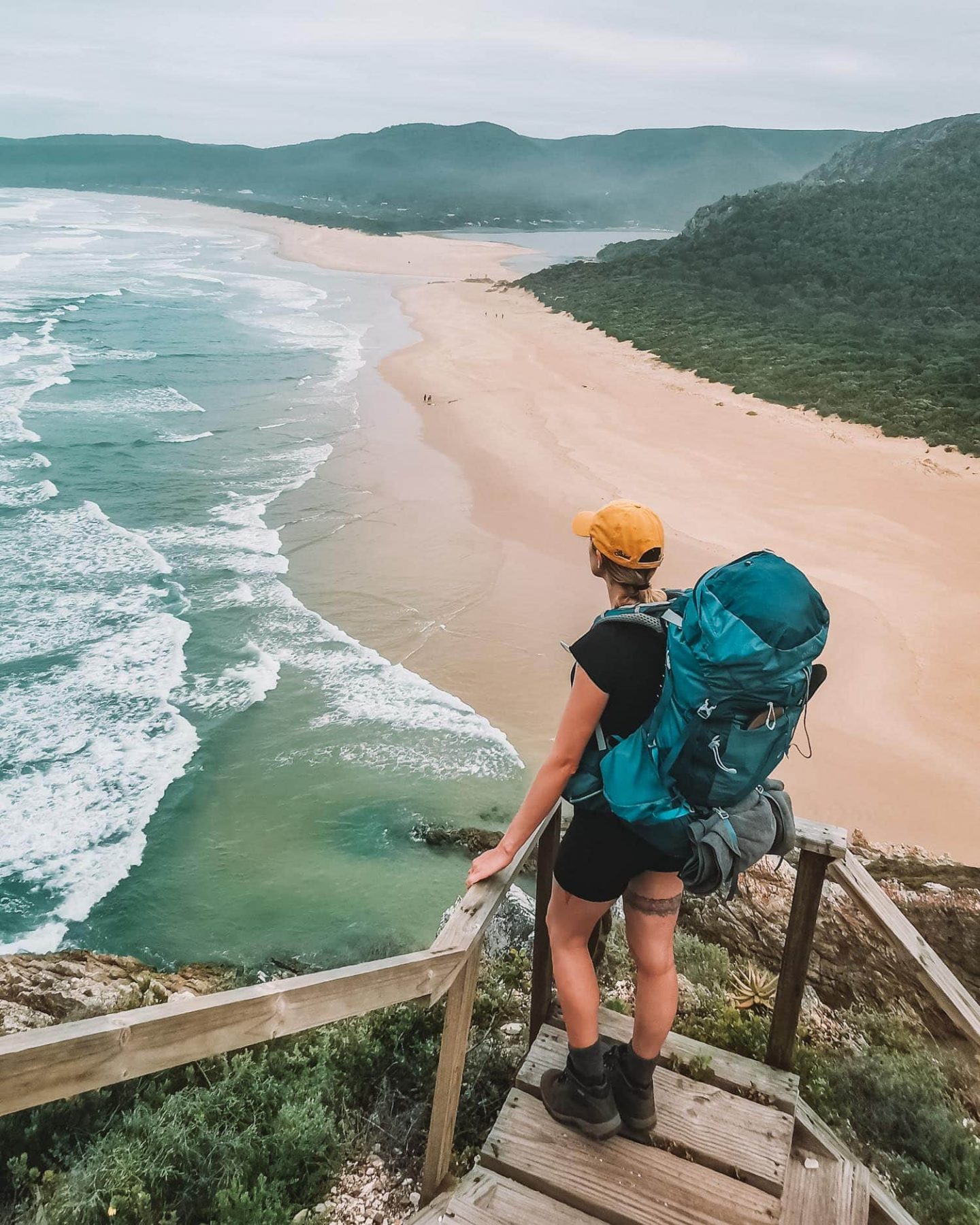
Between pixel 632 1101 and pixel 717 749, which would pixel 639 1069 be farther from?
pixel 717 749

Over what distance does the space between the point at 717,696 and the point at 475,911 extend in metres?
0.93

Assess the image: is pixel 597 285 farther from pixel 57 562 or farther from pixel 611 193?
pixel 611 193

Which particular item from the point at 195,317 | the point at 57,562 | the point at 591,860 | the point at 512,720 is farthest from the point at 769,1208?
the point at 195,317

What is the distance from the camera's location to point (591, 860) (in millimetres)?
2406

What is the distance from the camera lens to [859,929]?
178 inches

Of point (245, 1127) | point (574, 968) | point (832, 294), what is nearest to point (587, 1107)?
point (574, 968)

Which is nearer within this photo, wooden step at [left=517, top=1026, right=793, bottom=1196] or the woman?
the woman

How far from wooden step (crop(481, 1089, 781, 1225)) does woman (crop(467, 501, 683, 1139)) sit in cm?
7

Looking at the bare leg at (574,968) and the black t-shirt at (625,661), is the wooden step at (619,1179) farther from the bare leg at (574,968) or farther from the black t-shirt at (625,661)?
the black t-shirt at (625,661)

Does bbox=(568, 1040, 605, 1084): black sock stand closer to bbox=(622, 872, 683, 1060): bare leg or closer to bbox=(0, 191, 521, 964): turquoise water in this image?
bbox=(622, 872, 683, 1060): bare leg

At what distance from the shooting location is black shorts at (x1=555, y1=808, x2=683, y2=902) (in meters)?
2.36

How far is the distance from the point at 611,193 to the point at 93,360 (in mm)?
164846

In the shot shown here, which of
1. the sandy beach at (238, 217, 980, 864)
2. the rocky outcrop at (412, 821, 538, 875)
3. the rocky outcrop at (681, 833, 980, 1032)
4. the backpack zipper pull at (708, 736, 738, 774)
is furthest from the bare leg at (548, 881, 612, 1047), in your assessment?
the sandy beach at (238, 217, 980, 864)

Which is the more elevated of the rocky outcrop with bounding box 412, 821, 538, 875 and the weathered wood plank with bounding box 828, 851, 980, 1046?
the weathered wood plank with bounding box 828, 851, 980, 1046
